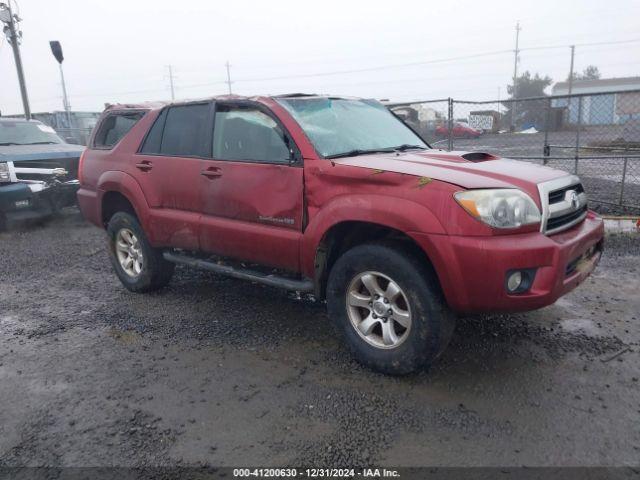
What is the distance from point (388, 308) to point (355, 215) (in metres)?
0.64

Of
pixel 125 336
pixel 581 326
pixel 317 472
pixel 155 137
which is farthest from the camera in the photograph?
pixel 155 137

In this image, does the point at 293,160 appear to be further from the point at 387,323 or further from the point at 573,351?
the point at 573,351

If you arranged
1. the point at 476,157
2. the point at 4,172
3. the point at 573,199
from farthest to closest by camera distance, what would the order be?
1. the point at 4,172
2. the point at 476,157
3. the point at 573,199

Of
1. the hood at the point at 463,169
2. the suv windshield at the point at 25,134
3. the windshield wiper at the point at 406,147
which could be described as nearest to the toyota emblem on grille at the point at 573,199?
the hood at the point at 463,169

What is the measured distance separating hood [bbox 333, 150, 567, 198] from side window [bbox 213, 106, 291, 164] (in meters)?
0.56

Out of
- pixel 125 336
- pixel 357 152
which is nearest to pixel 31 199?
pixel 125 336

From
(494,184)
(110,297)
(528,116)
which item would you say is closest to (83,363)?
(110,297)

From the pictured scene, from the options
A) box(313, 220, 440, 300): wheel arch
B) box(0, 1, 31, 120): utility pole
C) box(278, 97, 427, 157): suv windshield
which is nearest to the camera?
box(313, 220, 440, 300): wheel arch

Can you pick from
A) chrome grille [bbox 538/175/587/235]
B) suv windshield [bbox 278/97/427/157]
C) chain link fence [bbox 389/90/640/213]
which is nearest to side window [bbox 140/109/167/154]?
suv windshield [bbox 278/97/427/157]

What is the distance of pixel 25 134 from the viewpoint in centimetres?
968

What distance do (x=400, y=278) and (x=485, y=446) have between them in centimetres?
105

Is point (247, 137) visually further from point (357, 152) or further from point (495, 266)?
point (495, 266)

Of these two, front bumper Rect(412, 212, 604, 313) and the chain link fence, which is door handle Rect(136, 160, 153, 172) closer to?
front bumper Rect(412, 212, 604, 313)

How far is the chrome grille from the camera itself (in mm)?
3141
